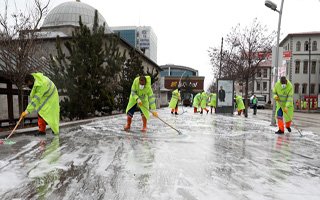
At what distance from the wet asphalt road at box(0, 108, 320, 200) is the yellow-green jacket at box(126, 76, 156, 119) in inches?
78.0

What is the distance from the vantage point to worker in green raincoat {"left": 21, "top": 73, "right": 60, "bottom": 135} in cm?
686

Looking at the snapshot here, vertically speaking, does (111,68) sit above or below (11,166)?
above

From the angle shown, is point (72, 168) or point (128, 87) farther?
point (128, 87)

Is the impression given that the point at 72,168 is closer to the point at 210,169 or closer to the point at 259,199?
the point at 210,169

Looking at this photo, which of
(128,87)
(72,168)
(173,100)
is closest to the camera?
(72,168)

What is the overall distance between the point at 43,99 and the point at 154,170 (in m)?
4.06

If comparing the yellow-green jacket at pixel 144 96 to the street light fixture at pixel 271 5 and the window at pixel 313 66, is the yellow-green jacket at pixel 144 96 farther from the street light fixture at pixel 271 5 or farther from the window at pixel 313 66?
the window at pixel 313 66

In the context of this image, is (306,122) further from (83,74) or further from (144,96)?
(83,74)

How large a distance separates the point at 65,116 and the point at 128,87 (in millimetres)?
8744

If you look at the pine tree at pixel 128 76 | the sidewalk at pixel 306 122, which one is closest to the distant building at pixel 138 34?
the pine tree at pixel 128 76

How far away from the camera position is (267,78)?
76.3m

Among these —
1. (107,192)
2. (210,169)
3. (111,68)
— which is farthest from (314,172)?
(111,68)

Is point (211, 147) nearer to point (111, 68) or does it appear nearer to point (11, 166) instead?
point (11, 166)

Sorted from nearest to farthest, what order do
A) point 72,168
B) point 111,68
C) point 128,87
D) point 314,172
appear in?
1. point 72,168
2. point 314,172
3. point 111,68
4. point 128,87
